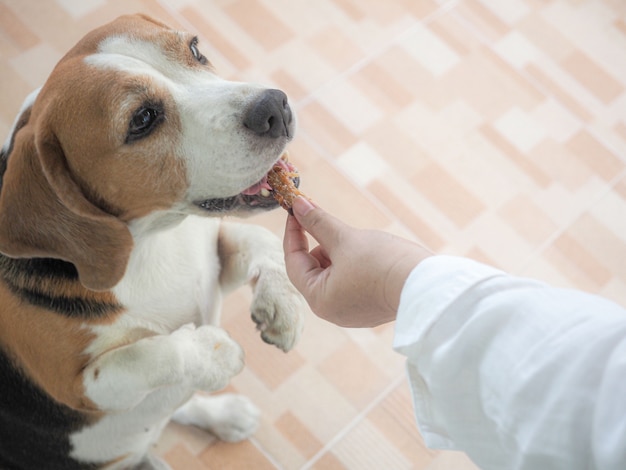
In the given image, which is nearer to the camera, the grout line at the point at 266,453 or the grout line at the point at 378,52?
the grout line at the point at 266,453

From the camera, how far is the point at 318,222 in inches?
66.2

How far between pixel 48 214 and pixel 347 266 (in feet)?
2.38

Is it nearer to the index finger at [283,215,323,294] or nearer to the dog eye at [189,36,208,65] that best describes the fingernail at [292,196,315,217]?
the index finger at [283,215,323,294]

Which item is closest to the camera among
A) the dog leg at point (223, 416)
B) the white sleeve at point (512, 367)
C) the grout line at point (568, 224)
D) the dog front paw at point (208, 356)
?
the white sleeve at point (512, 367)

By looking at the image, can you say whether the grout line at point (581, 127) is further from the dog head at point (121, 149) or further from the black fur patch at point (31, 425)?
the black fur patch at point (31, 425)

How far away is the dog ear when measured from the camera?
155 cm

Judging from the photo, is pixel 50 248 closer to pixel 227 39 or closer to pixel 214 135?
pixel 214 135

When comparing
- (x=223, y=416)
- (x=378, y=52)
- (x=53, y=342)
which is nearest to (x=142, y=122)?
(x=53, y=342)

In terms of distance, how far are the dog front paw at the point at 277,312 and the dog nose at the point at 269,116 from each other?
1.53 feet

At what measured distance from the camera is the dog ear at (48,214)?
60.9 inches

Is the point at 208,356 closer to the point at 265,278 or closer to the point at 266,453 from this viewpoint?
the point at 265,278

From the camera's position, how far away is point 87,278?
1636 millimetres

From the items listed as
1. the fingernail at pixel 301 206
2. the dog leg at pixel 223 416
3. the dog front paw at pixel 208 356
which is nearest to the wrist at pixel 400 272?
the fingernail at pixel 301 206

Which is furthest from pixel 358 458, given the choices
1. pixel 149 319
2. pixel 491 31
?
pixel 491 31
